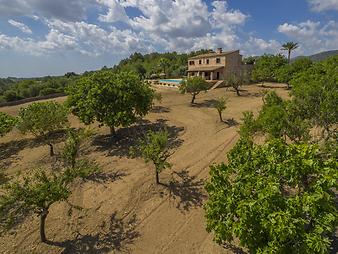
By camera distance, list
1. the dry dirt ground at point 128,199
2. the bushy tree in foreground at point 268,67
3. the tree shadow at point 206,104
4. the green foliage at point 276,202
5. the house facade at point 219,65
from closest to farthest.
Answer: the green foliage at point 276,202, the dry dirt ground at point 128,199, the tree shadow at point 206,104, the bushy tree in foreground at point 268,67, the house facade at point 219,65

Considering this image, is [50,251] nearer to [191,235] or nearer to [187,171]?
[191,235]

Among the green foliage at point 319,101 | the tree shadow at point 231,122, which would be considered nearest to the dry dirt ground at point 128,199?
the tree shadow at point 231,122

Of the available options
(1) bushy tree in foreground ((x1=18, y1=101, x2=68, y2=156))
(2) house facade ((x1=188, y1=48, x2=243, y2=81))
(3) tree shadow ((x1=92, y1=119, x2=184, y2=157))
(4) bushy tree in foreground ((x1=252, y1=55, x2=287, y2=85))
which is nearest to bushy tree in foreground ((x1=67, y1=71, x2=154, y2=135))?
(1) bushy tree in foreground ((x1=18, y1=101, x2=68, y2=156))

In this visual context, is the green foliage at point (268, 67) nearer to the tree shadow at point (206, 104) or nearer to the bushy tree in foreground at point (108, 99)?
the tree shadow at point (206, 104)

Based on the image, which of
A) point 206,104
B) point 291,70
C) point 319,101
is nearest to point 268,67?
point 291,70

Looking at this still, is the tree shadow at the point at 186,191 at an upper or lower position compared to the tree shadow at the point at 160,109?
lower

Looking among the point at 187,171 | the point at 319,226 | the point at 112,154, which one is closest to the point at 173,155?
the point at 187,171
